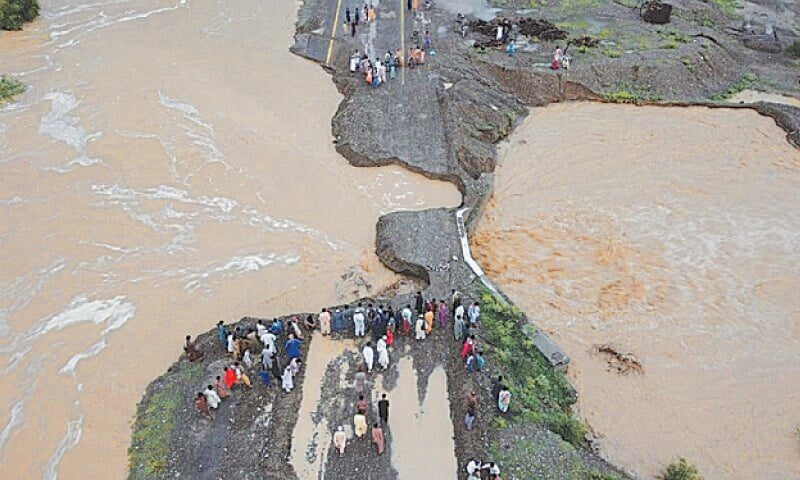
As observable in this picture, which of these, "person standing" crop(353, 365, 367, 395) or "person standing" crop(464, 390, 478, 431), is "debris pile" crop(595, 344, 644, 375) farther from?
"person standing" crop(353, 365, 367, 395)

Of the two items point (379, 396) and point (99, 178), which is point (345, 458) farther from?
point (99, 178)

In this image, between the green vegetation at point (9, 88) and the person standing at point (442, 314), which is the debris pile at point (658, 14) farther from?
the green vegetation at point (9, 88)

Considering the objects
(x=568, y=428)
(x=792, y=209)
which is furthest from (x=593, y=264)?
(x=792, y=209)

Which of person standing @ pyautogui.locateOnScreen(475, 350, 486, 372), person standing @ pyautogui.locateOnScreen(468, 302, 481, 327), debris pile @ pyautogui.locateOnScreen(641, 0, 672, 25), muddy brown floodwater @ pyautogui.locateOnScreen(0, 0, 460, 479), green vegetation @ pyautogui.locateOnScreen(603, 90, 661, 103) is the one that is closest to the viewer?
person standing @ pyautogui.locateOnScreen(475, 350, 486, 372)

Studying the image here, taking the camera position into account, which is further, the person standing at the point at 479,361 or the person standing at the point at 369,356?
the person standing at the point at 479,361

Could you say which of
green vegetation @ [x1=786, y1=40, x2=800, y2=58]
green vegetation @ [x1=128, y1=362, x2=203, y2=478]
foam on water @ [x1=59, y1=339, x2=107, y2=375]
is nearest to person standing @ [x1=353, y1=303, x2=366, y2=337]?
green vegetation @ [x1=128, y1=362, x2=203, y2=478]

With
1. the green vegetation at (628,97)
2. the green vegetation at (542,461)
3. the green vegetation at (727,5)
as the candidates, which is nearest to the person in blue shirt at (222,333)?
the green vegetation at (542,461)

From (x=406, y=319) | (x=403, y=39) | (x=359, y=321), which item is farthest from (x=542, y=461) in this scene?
(x=403, y=39)
